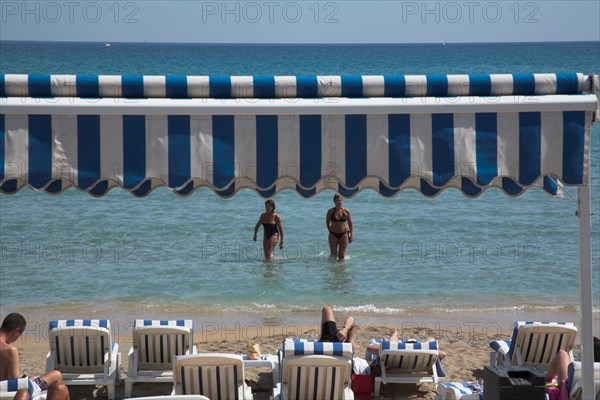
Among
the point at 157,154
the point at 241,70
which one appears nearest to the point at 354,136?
the point at 157,154

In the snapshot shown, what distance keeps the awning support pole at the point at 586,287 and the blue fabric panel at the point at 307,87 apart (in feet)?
6.03

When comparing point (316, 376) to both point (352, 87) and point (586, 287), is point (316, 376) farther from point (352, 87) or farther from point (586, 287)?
point (352, 87)

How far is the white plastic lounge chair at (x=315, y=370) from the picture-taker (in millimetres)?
6664

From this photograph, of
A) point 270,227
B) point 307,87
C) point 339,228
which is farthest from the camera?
point 270,227

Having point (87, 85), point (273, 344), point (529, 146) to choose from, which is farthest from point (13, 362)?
point (529, 146)

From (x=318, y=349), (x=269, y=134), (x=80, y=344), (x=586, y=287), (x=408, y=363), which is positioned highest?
(x=269, y=134)

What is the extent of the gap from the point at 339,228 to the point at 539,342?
701 centimetres

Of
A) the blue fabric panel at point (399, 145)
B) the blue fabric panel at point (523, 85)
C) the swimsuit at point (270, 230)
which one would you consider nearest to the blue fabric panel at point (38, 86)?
the blue fabric panel at point (399, 145)

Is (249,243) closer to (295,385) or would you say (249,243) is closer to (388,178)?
(295,385)

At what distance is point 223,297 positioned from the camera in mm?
13312

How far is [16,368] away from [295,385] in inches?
89.2

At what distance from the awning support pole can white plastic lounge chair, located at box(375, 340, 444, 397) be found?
2208 millimetres

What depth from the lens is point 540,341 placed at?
Answer: 26.1 feet

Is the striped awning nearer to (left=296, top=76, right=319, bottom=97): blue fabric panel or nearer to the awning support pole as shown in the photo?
(left=296, top=76, right=319, bottom=97): blue fabric panel
